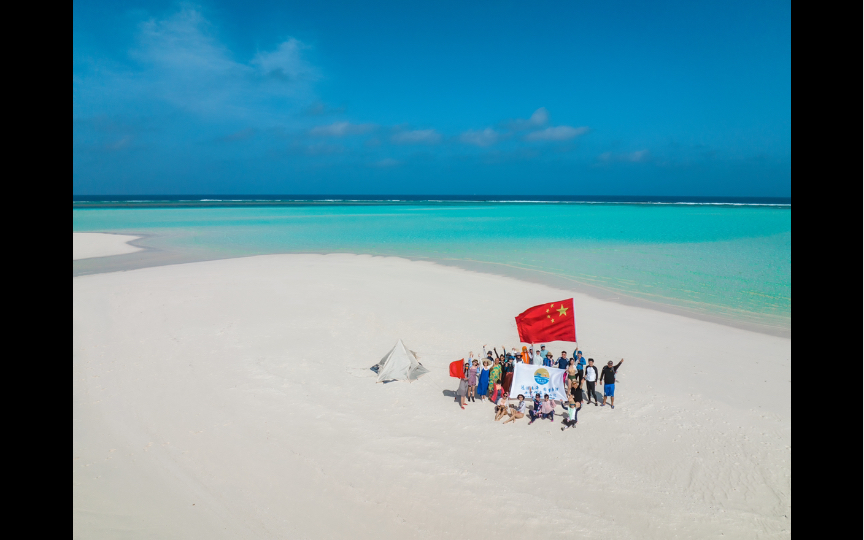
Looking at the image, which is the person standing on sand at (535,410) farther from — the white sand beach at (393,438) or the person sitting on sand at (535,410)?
the white sand beach at (393,438)

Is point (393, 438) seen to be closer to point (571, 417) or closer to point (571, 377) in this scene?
point (571, 417)

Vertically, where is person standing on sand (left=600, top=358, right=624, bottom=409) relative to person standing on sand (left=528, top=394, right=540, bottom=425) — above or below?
above

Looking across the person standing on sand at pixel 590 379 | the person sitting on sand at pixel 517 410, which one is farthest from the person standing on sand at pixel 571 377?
the person sitting on sand at pixel 517 410

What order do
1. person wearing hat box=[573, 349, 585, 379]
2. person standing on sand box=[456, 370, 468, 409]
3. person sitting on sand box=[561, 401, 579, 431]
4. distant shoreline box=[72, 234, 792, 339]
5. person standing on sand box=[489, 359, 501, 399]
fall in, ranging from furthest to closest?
distant shoreline box=[72, 234, 792, 339] → person wearing hat box=[573, 349, 585, 379] → person standing on sand box=[489, 359, 501, 399] → person standing on sand box=[456, 370, 468, 409] → person sitting on sand box=[561, 401, 579, 431]

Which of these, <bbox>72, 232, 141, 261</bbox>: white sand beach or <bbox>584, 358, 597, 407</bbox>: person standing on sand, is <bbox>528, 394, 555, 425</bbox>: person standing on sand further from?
<bbox>72, 232, 141, 261</bbox>: white sand beach

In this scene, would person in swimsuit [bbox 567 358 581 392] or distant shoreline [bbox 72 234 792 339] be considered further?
distant shoreline [bbox 72 234 792 339]

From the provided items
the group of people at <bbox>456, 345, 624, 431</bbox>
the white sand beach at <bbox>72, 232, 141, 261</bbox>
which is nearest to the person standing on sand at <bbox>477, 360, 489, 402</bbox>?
the group of people at <bbox>456, 345, 624, 431</bbox>
